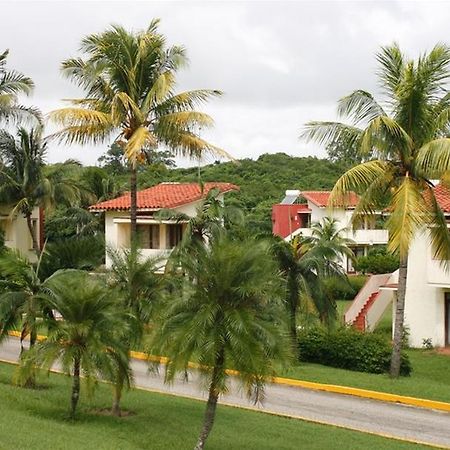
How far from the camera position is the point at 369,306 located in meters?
33.1

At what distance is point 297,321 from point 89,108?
29.5 feet

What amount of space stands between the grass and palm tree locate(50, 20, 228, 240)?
6.63 meters

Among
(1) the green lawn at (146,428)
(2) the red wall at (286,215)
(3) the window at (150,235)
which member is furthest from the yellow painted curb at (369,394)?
(2) the red wall at (286,215)

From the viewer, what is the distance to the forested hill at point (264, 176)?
6912cm

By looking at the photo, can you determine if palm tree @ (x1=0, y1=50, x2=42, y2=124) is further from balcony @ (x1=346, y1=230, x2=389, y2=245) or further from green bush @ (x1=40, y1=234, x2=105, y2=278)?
balcony @ (x1=346, y1=230, x2=389, y2=245)

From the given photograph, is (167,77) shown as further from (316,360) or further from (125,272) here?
(316,360)

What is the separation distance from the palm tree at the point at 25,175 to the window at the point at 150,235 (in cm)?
448

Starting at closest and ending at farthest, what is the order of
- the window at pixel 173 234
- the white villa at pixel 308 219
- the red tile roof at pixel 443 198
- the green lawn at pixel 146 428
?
the green lawn at pixel 146 428 < the red tile roof at pixel 443 198 < the window at pixel 173 234 < the white villa at pixel 308 219

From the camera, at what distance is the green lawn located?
47.1 ft

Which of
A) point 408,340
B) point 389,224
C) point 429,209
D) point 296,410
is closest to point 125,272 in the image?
point 296,410

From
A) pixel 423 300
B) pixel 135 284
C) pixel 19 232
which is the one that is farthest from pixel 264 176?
pixel 135 284

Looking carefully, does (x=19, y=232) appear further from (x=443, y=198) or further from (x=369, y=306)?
(x=443, y=198)

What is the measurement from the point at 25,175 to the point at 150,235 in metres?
6.56

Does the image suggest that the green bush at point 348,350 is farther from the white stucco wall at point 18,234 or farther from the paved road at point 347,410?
the white stucco wall at point 18,234
